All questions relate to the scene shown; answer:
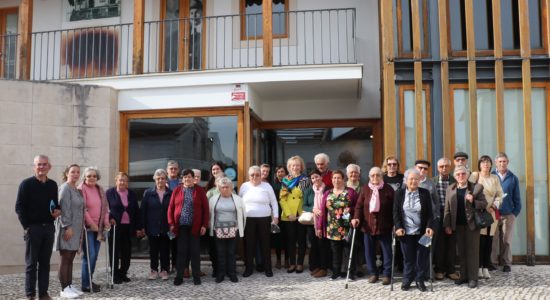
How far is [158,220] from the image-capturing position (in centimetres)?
751

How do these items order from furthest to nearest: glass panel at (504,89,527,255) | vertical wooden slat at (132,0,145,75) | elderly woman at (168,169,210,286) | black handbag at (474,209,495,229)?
vertical wooden slat at (132,0,145,75), glass panel at (504,89,527,255), elderly woman at (168,169,210,286), black handbag at (474,209,495,229)

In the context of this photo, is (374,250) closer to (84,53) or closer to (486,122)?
(486,122)

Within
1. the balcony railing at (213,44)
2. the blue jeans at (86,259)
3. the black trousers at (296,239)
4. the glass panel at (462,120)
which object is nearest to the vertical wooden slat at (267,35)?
the balcony railing at (213,44)

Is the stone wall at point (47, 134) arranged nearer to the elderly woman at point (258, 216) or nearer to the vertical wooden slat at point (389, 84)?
the elderly woman at point (258, 216)

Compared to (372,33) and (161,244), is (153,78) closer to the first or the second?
(161,244)

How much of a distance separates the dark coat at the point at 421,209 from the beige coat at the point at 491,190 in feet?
3.31

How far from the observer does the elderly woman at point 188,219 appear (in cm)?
718

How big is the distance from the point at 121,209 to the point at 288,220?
242cm

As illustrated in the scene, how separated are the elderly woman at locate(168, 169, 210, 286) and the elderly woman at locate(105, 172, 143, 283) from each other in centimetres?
62

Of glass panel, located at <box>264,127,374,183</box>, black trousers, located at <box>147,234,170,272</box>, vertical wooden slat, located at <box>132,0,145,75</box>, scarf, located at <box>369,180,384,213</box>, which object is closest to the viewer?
scarf, located at <box>369,180,384,213</box>

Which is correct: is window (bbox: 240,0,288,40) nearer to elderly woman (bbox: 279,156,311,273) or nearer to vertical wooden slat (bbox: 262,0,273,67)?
vertical wooden slat (bbox: 262,0,273,67)

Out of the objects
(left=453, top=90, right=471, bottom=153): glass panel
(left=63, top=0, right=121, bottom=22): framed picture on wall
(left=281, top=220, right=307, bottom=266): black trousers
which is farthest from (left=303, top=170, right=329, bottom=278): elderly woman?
(left=63, top=0, right=121, bottom=22): framed picture on wall

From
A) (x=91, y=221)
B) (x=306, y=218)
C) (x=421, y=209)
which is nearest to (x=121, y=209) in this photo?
(x=91, y=221)

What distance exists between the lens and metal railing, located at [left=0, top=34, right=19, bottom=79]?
40.8 feet
